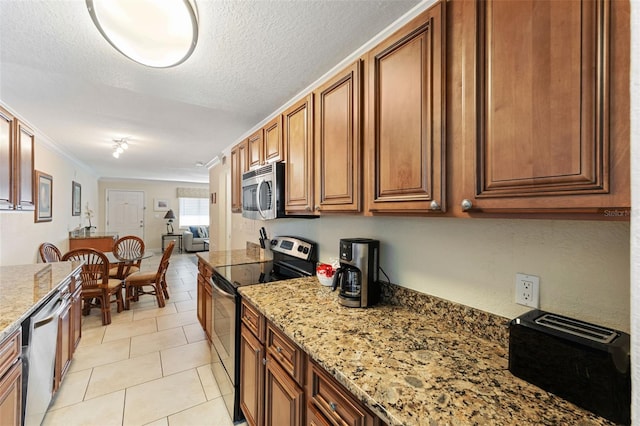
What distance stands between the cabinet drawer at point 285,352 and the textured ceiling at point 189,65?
149cm

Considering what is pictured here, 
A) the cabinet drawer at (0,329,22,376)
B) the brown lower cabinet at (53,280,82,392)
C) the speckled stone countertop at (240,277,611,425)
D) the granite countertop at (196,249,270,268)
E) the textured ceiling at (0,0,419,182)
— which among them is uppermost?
the textured ceiling at (0,0,419,182)

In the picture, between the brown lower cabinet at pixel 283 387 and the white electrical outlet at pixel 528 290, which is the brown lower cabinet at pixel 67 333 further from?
the white electrical outlet at pixel 528 290

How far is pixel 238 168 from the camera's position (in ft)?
9.66

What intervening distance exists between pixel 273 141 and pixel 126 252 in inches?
128

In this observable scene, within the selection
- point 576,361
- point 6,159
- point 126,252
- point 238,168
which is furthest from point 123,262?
point 576,361

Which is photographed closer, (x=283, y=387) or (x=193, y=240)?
(x=283, y=387)

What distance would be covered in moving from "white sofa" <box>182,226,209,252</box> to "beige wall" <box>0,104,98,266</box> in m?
2.60

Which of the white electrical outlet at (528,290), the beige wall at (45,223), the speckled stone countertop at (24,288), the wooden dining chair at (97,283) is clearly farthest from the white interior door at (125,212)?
the white electrical outlet at (528,290)

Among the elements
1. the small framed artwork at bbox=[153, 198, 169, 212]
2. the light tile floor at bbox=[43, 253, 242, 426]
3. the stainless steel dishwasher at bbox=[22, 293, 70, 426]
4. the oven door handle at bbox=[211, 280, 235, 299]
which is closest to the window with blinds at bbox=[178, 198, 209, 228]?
the small framed artwork at bbox=[153, 198, 169, 212]

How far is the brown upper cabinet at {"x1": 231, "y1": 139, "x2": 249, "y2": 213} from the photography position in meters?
2.72

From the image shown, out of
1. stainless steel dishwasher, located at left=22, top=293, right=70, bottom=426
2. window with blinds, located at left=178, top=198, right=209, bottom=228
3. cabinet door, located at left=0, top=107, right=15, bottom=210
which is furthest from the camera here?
window with blinds, located at left=178, top=198, right=209, bottom=228

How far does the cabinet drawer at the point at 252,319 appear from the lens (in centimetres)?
139

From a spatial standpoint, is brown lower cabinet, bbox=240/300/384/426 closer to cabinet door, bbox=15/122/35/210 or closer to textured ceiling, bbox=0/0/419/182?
textured ceiling, bbox=0/0/419/182

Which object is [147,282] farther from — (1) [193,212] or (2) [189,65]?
(1) [193,212]
